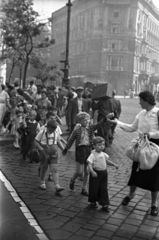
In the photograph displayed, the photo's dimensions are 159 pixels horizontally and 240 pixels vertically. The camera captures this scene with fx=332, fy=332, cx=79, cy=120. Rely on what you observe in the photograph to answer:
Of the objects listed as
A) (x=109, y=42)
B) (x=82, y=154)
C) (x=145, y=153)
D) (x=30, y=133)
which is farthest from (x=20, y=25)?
(x=109, y=42)

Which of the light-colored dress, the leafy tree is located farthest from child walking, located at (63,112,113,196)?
the leafy tree

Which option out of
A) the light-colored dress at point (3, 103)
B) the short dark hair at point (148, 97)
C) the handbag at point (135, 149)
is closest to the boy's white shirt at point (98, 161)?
the handbag at point (135, 149)

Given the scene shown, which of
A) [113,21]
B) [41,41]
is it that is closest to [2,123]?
[41,41]

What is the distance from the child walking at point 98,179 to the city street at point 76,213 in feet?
0.41

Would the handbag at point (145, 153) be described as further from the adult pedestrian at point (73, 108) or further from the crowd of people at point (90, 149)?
the adult pedestrian at point (73, 108)

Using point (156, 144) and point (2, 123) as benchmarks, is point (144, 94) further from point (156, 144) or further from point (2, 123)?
point (2, 123)

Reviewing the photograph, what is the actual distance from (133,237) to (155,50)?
18.4 meters

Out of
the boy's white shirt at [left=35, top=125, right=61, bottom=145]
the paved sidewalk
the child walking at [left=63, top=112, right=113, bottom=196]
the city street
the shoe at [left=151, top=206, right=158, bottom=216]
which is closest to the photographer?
the paved sidewalk

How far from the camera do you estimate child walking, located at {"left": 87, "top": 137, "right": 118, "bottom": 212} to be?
4309 millimetres

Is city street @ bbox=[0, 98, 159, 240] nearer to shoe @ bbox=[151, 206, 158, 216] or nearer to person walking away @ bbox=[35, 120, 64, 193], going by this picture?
shoe @ bbox=[151, 206, 158, 216]

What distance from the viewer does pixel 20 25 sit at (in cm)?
1823

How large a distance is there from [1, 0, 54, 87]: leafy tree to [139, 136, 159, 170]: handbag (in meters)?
14.8

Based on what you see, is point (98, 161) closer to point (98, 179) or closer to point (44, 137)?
point (98, 179)

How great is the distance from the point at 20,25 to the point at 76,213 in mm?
15793
